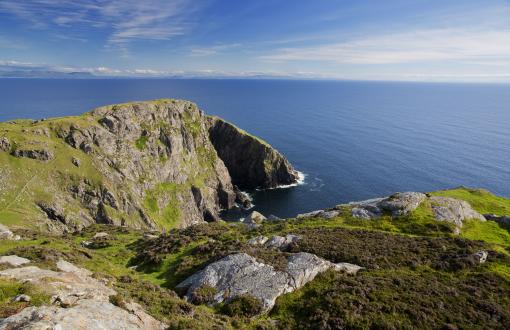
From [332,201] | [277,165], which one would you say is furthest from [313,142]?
[332,201]

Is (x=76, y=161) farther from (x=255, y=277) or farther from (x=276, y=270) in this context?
(x=276, y=270)

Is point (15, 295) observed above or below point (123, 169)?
above

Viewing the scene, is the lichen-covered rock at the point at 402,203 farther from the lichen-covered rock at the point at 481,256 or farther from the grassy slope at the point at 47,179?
the grassy slope at the point at 47,179

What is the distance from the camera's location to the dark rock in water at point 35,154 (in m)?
90.0

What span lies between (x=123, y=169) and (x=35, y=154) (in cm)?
2611

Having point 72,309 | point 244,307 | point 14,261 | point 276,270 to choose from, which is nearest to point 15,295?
point 72,309

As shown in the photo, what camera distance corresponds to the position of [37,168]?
9069cm

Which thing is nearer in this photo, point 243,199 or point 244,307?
point 244,307

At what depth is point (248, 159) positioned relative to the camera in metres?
156

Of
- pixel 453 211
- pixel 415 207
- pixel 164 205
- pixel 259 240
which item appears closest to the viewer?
pixel 259 240

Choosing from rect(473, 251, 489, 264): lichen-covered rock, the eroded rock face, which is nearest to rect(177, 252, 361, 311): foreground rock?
rect(473, 251, 489, 264): lichen-covered rock

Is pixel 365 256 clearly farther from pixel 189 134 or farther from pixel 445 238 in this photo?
pixel 189 134

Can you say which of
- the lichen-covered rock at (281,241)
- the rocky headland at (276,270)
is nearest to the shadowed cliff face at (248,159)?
the rocky headland at (276,270)

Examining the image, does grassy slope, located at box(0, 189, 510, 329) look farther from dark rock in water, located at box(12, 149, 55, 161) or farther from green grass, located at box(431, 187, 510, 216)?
dark rock in water, located at box(12, 149, 55, 161)
